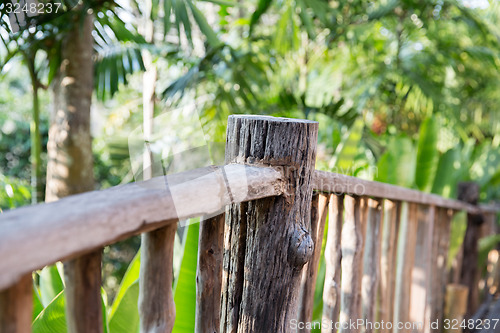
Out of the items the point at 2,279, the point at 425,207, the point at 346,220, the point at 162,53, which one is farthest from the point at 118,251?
the point at 2,279

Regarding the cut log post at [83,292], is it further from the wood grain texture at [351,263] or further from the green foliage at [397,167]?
the green foliage at [397,167]

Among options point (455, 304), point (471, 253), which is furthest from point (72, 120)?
point (471, 253)

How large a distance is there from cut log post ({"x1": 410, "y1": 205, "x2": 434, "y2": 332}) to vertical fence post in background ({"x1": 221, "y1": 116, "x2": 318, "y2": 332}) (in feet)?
3.77

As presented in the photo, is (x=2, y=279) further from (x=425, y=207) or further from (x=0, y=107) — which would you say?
(x=0, y=107)

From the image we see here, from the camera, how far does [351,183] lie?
1.07 meters

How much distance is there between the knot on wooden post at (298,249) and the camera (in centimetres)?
76

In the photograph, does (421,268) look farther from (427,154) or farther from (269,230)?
(269,230)

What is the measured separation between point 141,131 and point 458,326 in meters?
1.92

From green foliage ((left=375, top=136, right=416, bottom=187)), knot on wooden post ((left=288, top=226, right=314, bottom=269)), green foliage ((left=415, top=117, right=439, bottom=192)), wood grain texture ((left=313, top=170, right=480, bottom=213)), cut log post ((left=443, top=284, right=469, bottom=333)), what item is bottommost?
cut log post ((left=443, top=284, right=469, bottom=333))

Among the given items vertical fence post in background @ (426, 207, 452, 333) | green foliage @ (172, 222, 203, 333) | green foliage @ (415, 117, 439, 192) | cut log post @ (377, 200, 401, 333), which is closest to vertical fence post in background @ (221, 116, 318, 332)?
green foliage @ (172, 222, 203, 333)

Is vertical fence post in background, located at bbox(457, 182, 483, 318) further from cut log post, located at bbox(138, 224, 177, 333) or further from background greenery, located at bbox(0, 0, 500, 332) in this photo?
cut log post, located at bbox(138, 224, 177, 333)

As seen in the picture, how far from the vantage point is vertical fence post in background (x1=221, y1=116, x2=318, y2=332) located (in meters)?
0.76

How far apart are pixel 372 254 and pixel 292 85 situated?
3376mm

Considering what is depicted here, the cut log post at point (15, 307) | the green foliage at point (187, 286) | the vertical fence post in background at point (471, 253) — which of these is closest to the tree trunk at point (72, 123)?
the green foliage at point (187, 286)
